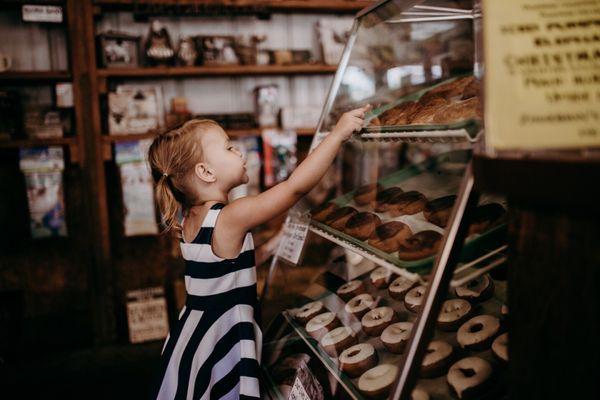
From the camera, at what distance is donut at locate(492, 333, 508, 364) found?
1.25 meters

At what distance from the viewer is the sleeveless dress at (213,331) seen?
4.82ft

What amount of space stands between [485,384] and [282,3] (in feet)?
10.7

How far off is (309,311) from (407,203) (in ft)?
2.03

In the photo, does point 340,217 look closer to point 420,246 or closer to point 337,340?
point 337,340

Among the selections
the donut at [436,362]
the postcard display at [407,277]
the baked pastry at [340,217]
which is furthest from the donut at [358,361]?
the baked pastry at [340,217]

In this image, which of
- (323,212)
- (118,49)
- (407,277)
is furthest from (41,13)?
(407,277)

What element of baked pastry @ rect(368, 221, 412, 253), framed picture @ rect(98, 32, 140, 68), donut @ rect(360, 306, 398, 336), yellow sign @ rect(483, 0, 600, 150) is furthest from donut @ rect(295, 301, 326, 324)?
framed picture @ rect(98, 32, 140, 68)

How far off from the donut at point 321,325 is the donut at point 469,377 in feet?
1.65

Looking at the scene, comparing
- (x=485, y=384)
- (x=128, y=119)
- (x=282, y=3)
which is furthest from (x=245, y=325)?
(x=282, y=3)

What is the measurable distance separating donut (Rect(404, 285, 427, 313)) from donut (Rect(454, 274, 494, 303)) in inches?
5.1

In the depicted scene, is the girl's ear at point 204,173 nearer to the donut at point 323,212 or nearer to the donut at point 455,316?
the donut at point 323,212

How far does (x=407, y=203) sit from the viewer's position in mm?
1604

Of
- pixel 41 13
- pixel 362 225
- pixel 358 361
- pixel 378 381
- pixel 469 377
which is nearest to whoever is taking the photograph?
pixel 469 377

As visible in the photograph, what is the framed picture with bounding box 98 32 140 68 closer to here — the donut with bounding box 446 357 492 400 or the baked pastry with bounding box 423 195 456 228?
the baked pastry with bounding box 423 195 456 228
